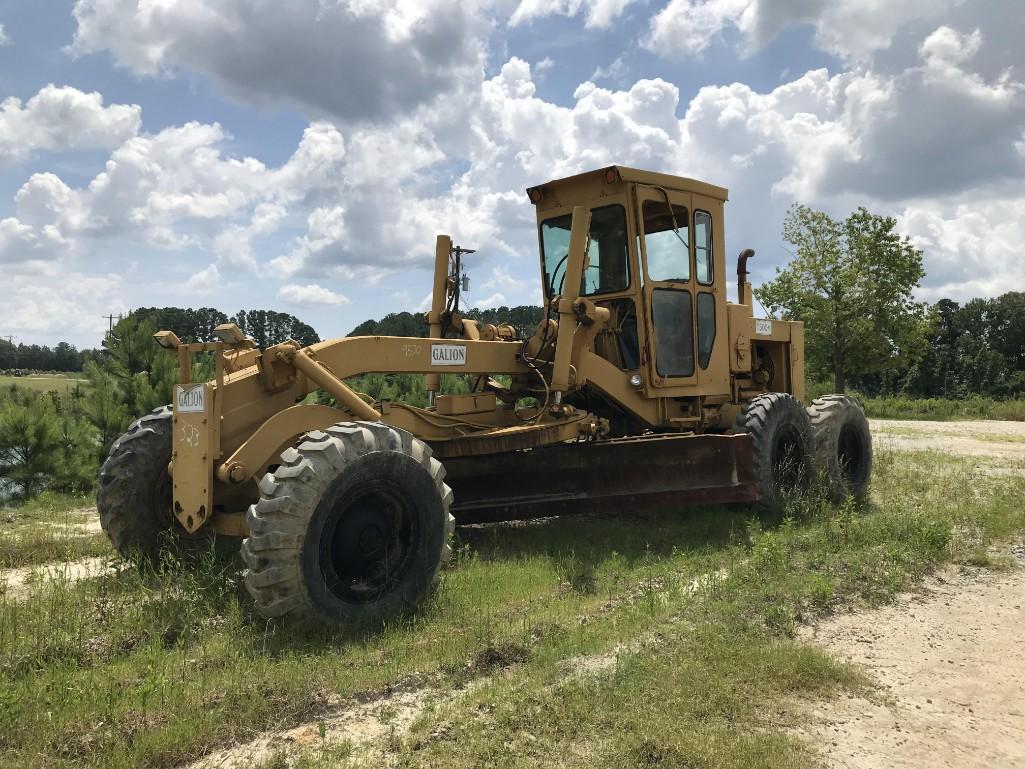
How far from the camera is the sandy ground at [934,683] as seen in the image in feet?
10.8

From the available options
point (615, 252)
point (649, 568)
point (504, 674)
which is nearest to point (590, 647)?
point (504, 674)

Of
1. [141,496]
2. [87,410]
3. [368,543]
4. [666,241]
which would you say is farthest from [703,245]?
[87,410]

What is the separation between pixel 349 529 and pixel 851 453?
6621mm

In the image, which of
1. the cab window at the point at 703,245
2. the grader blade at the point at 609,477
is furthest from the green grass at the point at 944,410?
the grader blade at the point at 609,477

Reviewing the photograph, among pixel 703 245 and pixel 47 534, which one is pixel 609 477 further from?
pixel 47 534

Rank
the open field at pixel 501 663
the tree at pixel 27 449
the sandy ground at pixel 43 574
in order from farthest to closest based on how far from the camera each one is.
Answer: the tree at pixel 27 449 → the sandy ground at pixel 43 574 → the open field at pixel 501 663

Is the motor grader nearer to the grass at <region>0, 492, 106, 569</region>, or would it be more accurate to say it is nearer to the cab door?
the cab door

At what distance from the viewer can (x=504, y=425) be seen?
7.07m

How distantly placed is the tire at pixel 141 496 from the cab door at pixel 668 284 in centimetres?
428

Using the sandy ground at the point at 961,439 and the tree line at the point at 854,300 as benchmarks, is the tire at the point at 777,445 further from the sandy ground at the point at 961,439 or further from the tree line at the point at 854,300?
the tree line at the point at 854,300

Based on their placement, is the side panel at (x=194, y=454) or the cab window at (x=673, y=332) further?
the cab window at (x=673, y=332)

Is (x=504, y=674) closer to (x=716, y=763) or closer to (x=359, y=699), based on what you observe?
(x=359, y=699)

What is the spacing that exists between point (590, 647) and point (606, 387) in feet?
11.1

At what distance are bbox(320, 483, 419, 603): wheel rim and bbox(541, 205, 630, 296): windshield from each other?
122 inches
